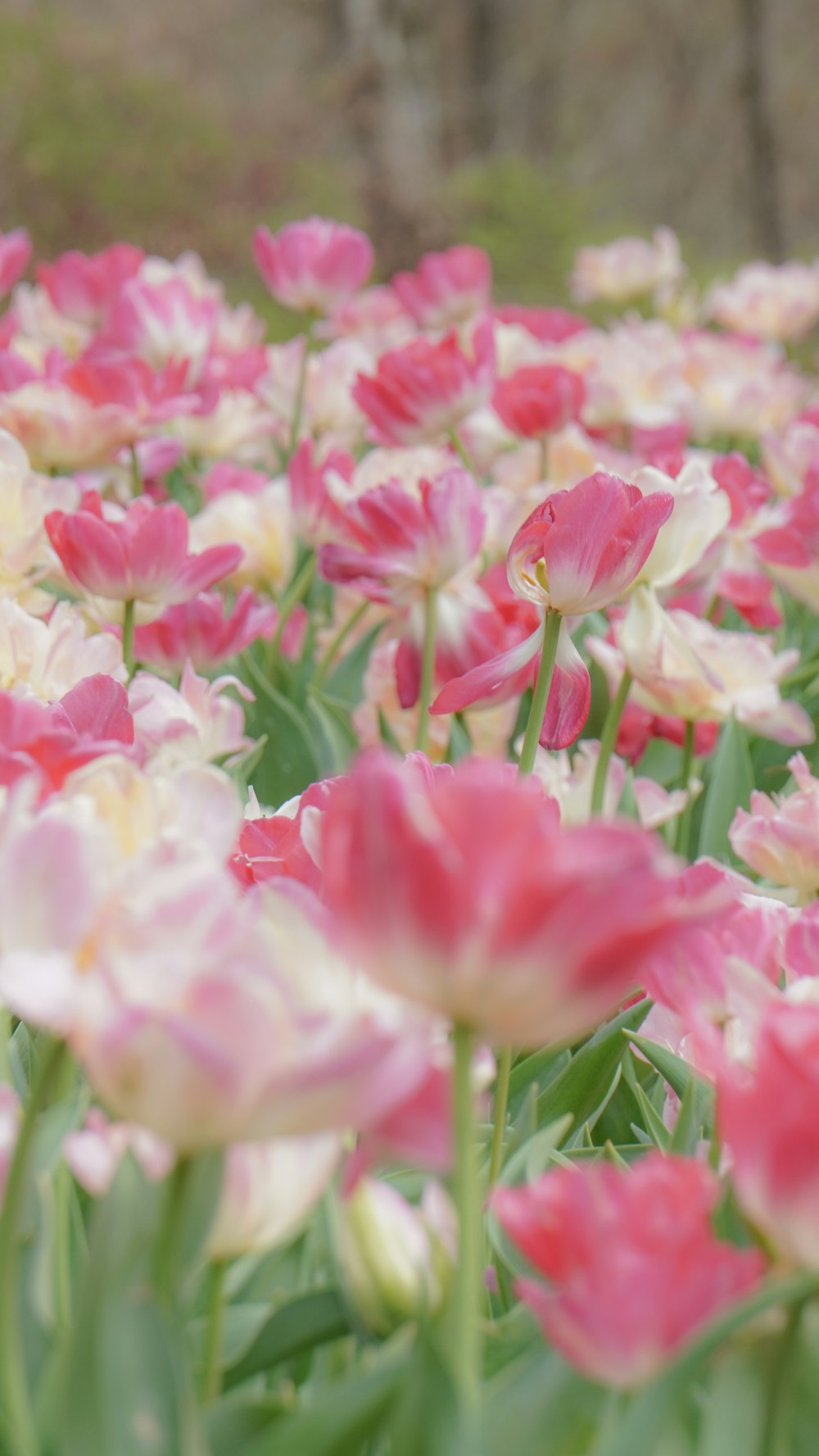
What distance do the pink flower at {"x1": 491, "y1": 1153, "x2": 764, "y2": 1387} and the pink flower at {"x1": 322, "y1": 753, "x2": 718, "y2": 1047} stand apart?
0.18 ft

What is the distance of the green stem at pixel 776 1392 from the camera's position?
1.40ft

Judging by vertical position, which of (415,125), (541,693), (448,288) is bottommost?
(415,125)

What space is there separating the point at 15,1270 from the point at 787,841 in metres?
0.61

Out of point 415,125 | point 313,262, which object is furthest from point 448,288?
point 415,125

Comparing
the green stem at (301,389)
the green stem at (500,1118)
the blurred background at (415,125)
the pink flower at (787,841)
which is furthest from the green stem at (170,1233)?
the blurred background at (415,125)

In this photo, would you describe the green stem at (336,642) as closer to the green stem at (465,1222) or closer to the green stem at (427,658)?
the green stem at (427,658)

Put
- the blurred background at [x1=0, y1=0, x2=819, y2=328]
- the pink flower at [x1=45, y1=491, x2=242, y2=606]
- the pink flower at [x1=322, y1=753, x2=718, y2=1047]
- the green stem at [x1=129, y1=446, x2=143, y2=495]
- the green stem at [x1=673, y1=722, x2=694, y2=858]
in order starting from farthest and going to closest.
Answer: the blurred background at [x1=0, y1=0, x2=819, y2=328] → the green stem at [x1=129, y1=446, x2=143, y2=495] → the green stem at [x1=673, y1=722, x2=694, y2=858] → the pink flower at [x1=45, y1=491, x2=242, y2=606] → the pink flower at [x1=322, y1=753, x2=718, y2=1047]

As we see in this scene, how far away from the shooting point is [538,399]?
1783 millimetres

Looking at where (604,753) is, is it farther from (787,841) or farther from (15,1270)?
(15,1270)

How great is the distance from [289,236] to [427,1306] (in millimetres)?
1758

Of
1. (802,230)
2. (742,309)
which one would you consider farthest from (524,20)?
(742,309)

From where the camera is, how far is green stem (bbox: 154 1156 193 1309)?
16.2 inches

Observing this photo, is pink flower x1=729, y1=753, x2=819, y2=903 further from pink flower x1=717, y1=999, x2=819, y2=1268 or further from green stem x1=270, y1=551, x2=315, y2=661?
green stem x1=270, y1=551, x2=315, y2=661

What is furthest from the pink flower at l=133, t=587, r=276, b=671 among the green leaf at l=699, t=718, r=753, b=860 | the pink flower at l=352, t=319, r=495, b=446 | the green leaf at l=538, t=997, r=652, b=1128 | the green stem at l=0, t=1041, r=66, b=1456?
the green stem at l=0, t=1041, r=66, b=1456
